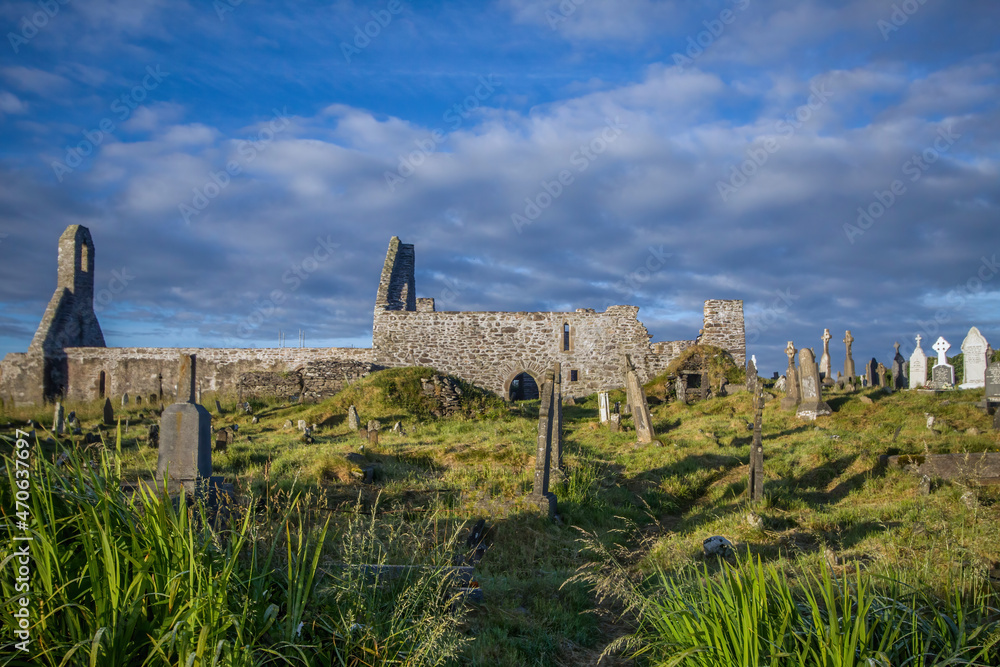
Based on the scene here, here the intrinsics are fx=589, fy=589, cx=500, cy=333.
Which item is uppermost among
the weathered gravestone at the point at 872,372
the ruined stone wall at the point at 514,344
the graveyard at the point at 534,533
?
the ruined stone wall at the point at 514,344

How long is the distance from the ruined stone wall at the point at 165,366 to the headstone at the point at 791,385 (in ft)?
51.5

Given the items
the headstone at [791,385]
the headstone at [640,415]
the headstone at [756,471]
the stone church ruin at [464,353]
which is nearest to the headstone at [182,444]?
the headstone at [756,471]

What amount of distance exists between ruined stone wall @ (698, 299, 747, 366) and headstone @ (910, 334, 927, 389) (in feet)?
18.7

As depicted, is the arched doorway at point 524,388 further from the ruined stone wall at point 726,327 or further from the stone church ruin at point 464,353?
the ruined stone wall at point 726,327

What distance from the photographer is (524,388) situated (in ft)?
86.7

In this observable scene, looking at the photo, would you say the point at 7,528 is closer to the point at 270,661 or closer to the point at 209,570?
the point at 209,570

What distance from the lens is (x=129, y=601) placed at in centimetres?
302

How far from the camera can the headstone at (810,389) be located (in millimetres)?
14398

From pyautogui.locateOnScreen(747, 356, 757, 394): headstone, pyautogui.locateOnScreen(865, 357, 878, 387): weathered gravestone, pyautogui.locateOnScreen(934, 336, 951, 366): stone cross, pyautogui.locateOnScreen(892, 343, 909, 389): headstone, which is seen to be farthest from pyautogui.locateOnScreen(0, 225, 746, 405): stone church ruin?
pyautogui.locateOnScreen(934, 336, 951, 366): stone cross

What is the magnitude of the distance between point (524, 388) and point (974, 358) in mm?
15910

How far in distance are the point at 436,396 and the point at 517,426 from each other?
5.43 m

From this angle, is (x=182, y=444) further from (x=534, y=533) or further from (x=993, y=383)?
(x=993, y=383)

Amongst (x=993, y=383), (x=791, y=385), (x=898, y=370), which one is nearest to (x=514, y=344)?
(x=791, y=385)

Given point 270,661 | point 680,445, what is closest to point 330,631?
point 270,661
